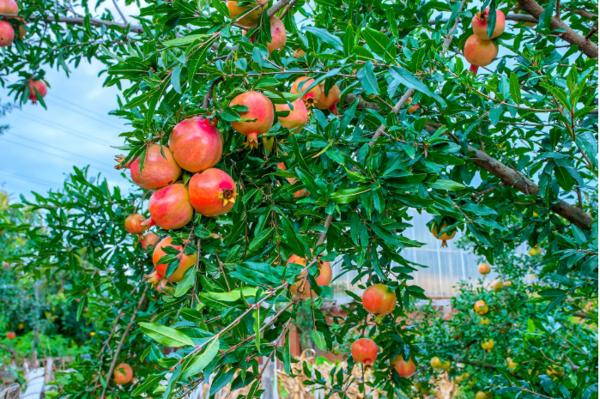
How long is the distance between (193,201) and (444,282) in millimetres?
6790

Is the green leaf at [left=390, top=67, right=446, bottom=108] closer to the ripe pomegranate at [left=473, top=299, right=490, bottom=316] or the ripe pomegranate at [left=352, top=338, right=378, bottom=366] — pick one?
the ripe pomegranate at [left=352, top=338, right=378, bottom=366]

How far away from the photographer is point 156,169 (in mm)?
727

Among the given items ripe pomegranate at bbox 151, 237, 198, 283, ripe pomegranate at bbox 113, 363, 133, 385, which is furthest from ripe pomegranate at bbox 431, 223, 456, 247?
ripe pomegranate at bbox 113, 363, 133, 385

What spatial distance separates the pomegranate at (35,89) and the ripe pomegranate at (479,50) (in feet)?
6.04

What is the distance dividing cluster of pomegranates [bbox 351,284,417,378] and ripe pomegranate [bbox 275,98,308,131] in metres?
0.42

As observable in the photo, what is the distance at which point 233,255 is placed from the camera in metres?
0.80

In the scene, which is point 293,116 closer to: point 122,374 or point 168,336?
point 168,336

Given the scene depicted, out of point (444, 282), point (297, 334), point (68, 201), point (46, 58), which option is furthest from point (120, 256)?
point (444, 282)

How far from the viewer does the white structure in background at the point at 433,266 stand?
6.59 meters

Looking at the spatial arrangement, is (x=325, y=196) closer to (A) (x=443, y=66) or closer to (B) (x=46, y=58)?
(A) (x=443, y=66)

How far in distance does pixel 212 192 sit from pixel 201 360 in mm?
236

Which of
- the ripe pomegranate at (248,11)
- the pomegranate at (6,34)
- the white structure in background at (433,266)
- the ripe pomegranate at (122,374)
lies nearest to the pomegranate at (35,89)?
the pomegranate at (6,34)

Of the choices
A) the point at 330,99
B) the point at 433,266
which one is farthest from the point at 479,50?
the point at 433,266

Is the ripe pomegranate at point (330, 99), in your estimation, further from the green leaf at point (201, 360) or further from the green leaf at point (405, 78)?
the green leaf at point (201, 360)
